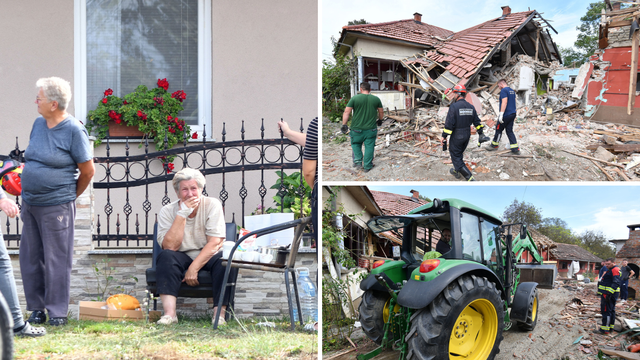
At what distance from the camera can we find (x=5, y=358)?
6.07ft

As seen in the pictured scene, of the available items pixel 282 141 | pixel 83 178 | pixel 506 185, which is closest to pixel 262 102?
pixel 282 141

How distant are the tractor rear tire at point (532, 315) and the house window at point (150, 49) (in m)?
4.93

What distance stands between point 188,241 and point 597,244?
3.24 m

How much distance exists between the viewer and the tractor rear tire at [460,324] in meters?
2.55

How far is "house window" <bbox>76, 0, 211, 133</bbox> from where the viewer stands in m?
6.70

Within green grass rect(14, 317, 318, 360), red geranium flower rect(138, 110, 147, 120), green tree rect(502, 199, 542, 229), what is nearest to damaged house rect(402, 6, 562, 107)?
green tree rect(502, 199, 542, 229)

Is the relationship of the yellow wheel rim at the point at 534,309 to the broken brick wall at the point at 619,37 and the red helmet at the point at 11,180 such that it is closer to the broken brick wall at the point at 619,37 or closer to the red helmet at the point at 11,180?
the broken brick wall at the point at 619,37

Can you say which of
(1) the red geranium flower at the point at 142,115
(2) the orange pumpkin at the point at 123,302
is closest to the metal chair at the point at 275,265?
(2) the orange pumpkin at the point at 123,302

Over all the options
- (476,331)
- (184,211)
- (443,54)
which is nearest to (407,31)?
(443,54)

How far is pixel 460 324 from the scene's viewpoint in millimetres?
2725

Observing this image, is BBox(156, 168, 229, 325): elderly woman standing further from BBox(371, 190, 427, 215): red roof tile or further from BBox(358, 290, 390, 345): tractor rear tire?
BBox(371, 190, 427, 215): red roof tile

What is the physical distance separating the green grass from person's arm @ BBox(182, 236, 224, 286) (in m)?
0.36

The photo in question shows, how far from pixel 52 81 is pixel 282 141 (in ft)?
7.36

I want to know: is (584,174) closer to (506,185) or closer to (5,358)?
(506,185)
